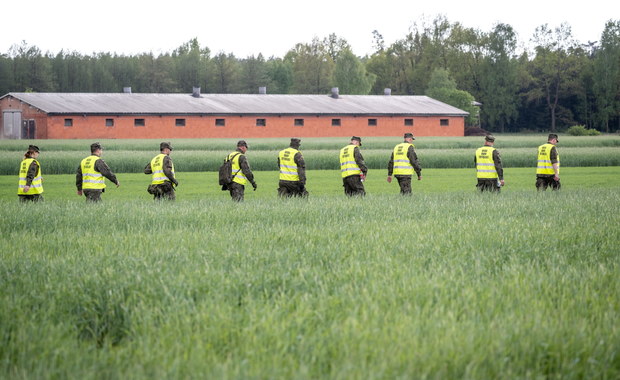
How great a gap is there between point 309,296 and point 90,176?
422 inches

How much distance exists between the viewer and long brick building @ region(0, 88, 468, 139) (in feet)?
182

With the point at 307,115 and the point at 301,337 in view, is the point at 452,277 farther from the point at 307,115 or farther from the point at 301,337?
the point at 307,115

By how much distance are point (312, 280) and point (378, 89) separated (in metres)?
93.4

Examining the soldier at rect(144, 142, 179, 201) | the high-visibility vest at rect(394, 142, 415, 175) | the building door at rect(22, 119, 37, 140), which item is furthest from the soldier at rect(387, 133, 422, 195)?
the building door at rect(22, 119, 37, 140)

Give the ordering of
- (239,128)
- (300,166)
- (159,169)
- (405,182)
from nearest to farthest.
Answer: (159,169) → (300,166) → (405,182) → (239,128)

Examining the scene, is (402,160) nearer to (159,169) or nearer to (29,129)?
(159,169)

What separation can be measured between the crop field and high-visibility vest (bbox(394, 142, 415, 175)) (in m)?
5.88

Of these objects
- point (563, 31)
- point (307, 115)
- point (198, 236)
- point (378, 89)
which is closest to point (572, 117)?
point (563, 31)

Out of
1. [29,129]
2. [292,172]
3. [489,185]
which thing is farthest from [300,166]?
[29,129]

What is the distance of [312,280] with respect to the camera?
23.5 ft

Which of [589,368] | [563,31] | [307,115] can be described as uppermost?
[563,31]

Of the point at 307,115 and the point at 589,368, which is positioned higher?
the point at 307,115

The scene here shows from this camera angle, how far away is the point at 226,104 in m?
62.5

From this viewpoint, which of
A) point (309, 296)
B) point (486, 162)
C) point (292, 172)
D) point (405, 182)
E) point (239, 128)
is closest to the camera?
point (309, 296)
